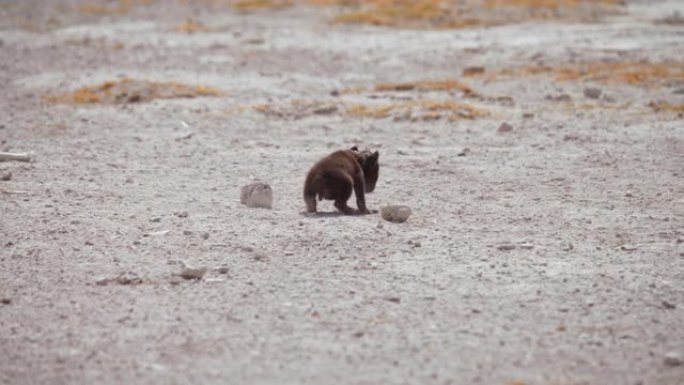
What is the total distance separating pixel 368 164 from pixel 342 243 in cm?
213

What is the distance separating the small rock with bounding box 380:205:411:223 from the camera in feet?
37.0

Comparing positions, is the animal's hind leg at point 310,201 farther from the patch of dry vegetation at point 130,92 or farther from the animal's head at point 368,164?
the patch of dry vegetation at point 130,92

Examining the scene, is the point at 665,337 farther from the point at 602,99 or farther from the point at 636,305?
the point at 602,99

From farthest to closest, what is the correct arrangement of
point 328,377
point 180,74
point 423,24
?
point 423,24 < point 180,74 < point 328,377

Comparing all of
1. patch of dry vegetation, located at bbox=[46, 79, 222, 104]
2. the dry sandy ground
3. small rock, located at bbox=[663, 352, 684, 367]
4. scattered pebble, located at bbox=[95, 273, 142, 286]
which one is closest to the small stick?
the dry sandy ground

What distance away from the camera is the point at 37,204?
40.6 feet

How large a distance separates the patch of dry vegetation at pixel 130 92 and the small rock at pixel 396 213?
36.2ft

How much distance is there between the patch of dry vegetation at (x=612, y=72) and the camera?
76.3 feet

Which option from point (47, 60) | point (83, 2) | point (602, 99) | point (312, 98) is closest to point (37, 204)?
point (312, 98)

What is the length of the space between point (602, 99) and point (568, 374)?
1465 cm

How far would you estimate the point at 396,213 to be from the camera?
1129 cm

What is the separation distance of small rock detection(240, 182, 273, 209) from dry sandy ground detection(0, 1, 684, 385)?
0.26 m

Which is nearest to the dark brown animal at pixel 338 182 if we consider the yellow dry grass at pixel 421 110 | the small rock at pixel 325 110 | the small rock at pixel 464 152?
the small rock at pixel 464 152

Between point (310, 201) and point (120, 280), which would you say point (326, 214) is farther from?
point (120, 280)
